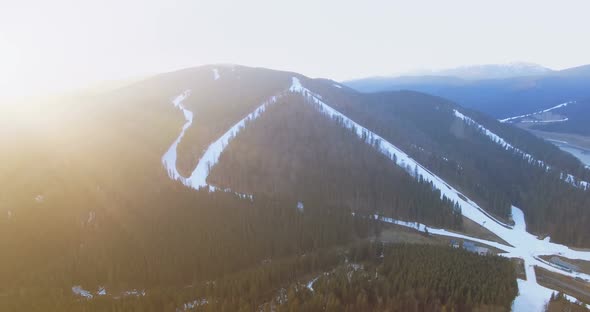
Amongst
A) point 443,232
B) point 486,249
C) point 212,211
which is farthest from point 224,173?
point 486,249

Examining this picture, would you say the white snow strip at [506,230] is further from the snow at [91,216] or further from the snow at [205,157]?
the snow at [91,216]

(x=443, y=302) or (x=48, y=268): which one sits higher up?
(x=443, y=302)

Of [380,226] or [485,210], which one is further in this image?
[485,210]

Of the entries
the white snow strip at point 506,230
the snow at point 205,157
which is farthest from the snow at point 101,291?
the white snow strip at point 506,230

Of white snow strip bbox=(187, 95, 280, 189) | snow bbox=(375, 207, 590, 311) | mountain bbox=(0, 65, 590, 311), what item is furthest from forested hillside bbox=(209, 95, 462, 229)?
snow bbox=(375, 207, 590, 311)

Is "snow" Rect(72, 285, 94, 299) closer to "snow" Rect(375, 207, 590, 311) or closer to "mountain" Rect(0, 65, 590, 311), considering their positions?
"mountain" Rect(0, 65, 590, 311)

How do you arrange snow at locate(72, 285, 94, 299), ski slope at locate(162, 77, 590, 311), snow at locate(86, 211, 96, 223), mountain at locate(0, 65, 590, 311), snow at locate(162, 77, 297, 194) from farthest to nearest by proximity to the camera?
snow at locate(162, 77, 297, 194)
snow at locate(86, 211, 96, 223)
snow at locate(72, 285, 94, 299)
ski slope at locate(162, 77, 590, 311)
mountain at locate(0, 65, 590, 311)

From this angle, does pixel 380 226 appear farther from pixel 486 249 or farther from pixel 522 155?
pixel 522 155
